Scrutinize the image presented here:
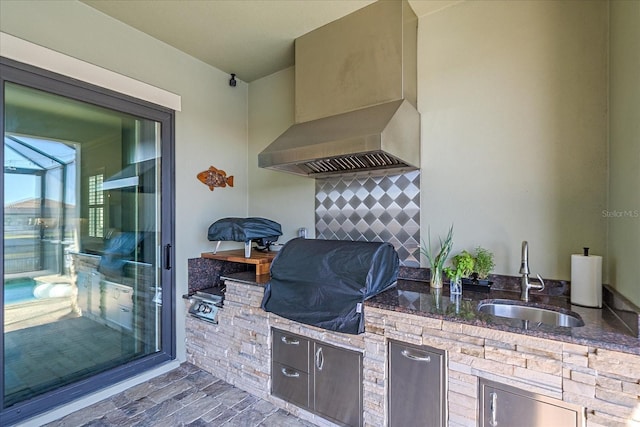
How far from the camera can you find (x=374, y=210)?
259 centimetres

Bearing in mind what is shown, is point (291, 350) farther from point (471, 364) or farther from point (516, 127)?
point (516, 127)

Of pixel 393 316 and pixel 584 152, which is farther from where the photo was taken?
pixel 584 152

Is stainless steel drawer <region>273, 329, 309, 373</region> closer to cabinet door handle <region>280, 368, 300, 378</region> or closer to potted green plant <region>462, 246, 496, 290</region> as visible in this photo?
cabinet door handle <region>280, 368, 300, 378</region>

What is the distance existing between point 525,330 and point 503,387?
314 mm

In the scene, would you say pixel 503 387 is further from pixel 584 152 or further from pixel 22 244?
pixel 22 244

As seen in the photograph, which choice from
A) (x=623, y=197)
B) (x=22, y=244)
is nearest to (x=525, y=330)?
(x=623, y=197)

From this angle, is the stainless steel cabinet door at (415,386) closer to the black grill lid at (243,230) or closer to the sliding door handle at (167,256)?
the black grill lid at (243,230)

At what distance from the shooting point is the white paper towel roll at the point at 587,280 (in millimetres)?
1661

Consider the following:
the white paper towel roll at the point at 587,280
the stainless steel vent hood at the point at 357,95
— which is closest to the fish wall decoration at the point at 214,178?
the stainless steel vent hood at the point at 357,95

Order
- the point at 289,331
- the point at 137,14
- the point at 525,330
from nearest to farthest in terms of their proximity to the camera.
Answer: the point at 525,330
the point at 289,331
the point at 137,14

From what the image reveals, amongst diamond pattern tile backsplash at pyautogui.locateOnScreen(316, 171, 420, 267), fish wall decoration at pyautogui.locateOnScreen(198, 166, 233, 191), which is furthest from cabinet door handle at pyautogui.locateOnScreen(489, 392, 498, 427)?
fish wall decoration at pyautogui.locateOnScreen(198, 166, 233, 191)

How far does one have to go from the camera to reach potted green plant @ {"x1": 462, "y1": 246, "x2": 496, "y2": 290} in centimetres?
201

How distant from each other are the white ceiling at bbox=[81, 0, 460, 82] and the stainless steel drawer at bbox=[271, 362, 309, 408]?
2676 mm

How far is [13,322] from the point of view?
6.38ft
